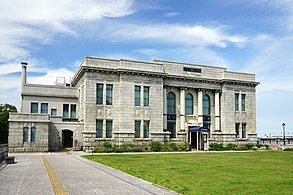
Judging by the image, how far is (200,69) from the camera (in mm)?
43906

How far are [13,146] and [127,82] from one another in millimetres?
14310

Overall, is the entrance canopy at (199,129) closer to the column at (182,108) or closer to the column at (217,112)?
the column at (182,108)

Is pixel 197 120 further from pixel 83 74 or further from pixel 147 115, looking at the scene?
pixel 83 74

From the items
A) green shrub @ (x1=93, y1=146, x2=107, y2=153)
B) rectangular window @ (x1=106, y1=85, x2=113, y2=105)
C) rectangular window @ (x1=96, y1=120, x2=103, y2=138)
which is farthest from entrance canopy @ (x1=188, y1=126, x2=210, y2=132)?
green shrub @ (x1=93, y1=146, x2=107, y2=153)

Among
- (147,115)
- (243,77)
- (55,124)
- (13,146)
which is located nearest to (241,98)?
(243,77)

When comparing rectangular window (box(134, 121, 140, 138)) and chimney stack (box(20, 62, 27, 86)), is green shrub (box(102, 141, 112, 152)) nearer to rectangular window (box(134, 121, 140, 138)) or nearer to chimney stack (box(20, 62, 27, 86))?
rectangular window (box(134, 121, 140, 138))

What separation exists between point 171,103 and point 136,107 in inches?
228

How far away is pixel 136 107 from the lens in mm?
38469

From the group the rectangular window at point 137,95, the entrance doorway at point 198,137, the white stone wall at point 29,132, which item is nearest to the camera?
the white stone wall at point 29,132

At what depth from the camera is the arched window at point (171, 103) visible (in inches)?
1650

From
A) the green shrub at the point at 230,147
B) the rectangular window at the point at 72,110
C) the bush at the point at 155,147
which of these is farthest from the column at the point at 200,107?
the rectangular window at the point at 72,110

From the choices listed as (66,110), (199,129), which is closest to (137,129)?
(199,129)

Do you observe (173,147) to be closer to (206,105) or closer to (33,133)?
(206,105)

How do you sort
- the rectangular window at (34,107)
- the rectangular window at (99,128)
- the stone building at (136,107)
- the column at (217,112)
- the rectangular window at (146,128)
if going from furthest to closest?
the column at (217,112), the rectangular window at (34,107), the rectangular window at (146,128), the rectangular window at (99,128), the stone building at (136,107)
